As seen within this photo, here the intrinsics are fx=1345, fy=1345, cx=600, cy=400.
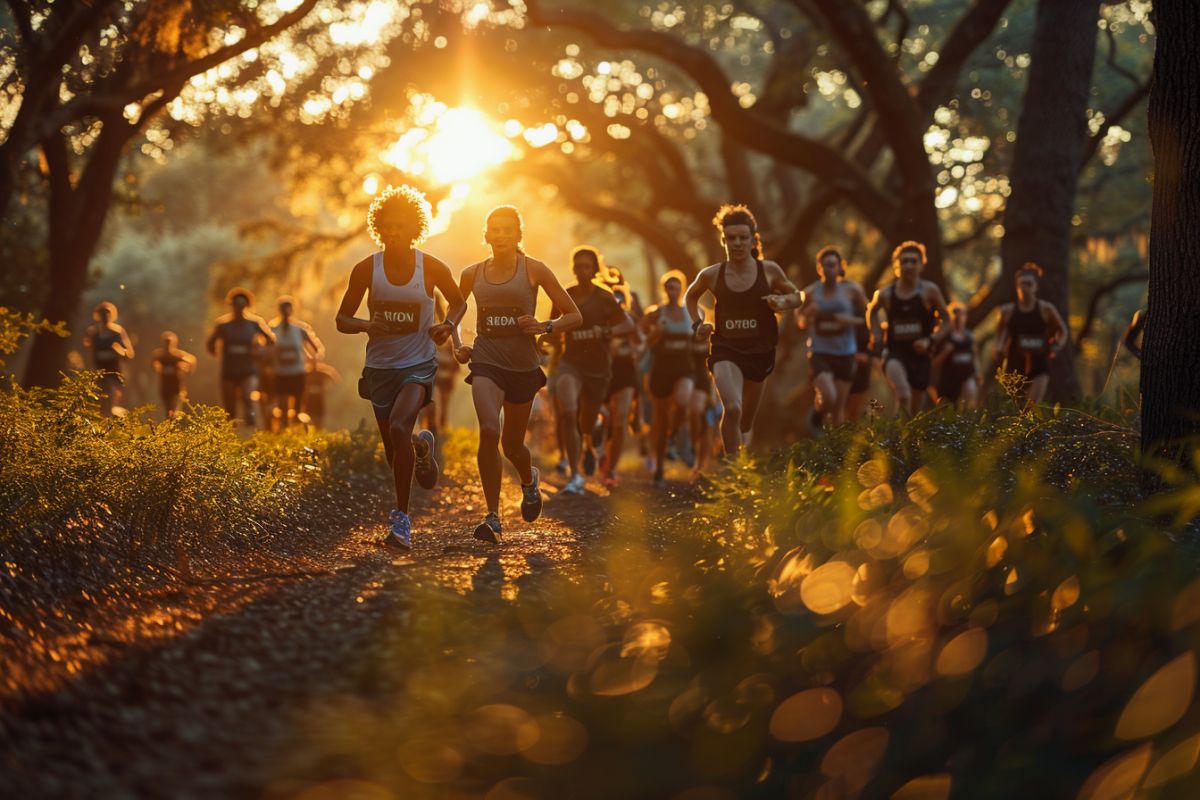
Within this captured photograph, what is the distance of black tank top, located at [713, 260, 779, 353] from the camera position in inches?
390

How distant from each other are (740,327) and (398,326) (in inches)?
118

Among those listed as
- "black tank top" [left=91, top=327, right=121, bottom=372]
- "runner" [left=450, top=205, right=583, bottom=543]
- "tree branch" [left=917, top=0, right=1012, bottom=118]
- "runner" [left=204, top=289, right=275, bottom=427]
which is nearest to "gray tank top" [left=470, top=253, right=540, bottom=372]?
"runner" [left=450, top=205, right=583, bottom=543]

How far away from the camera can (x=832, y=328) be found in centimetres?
1296

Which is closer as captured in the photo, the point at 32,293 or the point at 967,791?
the point at 967,791

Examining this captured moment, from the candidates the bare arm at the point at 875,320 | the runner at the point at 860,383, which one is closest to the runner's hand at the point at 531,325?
the bare arm at the point at 875,320

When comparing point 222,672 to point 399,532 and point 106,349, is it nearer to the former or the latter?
point 399,532

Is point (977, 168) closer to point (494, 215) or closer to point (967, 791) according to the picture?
point (494, 215)

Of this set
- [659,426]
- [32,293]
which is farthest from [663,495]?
[32,293]

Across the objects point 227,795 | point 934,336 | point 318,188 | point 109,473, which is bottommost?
point 227,795

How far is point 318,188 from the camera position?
26.8 metres

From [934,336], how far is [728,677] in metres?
9.10

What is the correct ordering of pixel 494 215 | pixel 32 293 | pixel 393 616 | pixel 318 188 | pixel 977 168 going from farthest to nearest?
pixel 977 168 → pixel 318 188 → pixel 32 293 → pixel 494 215 → pixel 393 616

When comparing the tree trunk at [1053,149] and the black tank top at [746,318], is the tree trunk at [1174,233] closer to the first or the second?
the black tank top at [746,318]

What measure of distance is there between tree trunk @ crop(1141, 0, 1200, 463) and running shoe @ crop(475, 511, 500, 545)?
11.9 ft
